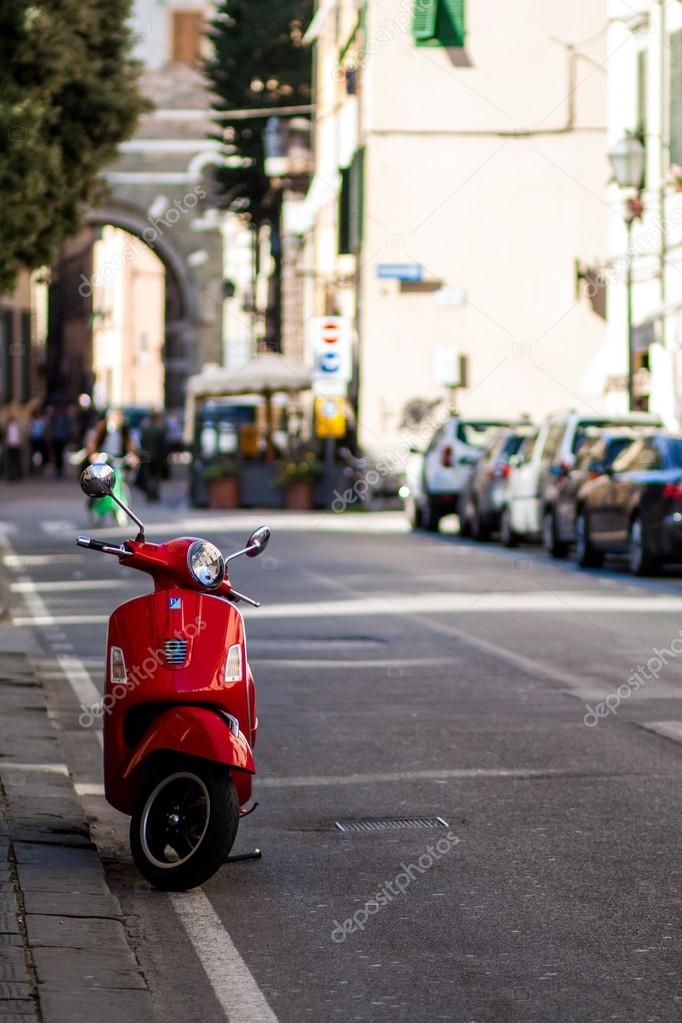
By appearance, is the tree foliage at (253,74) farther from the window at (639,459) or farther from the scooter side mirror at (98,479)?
the scooter side mirror at (98,479)

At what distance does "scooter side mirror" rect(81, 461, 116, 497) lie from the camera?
23.1 feet

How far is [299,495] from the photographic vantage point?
41094 millimetres

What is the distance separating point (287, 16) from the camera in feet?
187

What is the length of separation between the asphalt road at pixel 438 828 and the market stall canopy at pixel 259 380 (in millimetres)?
24572

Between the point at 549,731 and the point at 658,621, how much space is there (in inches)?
244

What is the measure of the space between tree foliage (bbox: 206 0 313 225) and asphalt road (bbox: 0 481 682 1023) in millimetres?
39573

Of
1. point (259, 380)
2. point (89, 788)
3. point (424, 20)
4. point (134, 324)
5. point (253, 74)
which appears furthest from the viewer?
point (134, 324)

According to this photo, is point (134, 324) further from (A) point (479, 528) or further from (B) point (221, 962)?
(B) point (221, 962)

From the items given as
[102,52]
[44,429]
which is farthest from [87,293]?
[102,52]

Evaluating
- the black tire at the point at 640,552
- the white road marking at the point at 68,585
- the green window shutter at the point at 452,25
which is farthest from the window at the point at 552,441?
the green window shutter at the point at 452,25

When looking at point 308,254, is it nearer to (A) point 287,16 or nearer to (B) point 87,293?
(A) point 287,16

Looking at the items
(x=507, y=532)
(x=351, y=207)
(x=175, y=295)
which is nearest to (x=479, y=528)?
(x=507, y=532)

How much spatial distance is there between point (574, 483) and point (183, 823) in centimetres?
1825

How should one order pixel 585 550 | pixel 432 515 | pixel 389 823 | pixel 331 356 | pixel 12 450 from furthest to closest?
pixel 12 450, pixel 331 356, pixel 432 515, pixel 585 550, pixel 389 823
